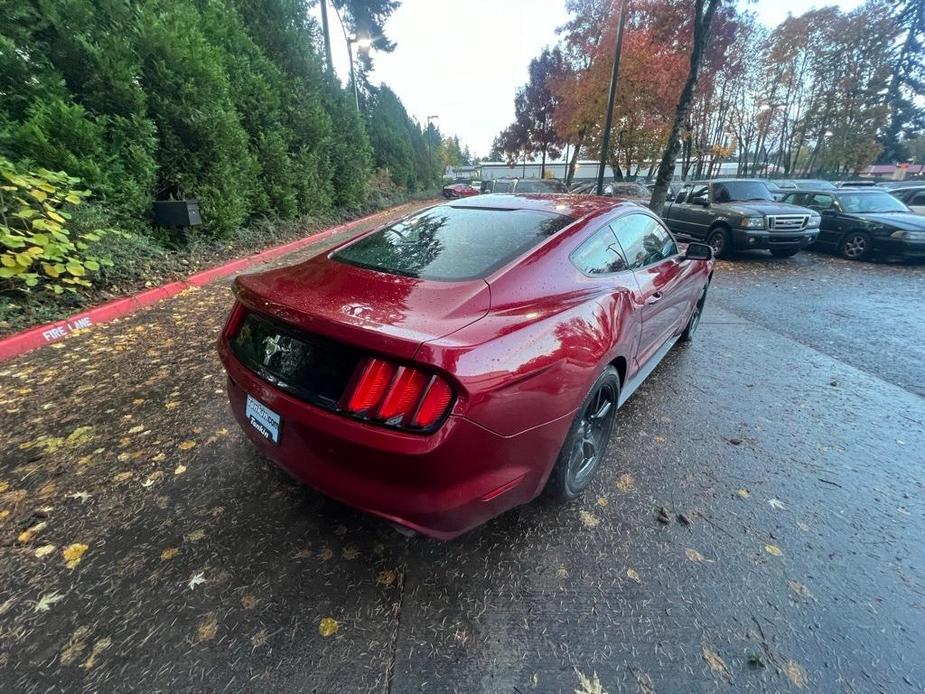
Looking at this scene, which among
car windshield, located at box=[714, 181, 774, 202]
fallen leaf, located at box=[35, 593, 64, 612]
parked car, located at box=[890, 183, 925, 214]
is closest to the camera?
fallen leaf, located at box=[35, 593, 64, 612]

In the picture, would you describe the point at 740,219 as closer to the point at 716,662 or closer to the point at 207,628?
the point at 716,662

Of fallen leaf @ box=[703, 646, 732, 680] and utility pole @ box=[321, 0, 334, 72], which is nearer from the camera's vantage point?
fallen leaf @ box=[703, 646, 732, 680]

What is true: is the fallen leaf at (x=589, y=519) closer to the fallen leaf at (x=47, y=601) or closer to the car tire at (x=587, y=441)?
the car tire at (x=587, y=441)

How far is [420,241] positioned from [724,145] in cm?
4272

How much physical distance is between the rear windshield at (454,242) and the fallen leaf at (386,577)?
1.31 meters

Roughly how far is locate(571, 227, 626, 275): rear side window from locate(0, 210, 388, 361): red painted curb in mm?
4824

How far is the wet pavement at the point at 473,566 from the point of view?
1517 mm

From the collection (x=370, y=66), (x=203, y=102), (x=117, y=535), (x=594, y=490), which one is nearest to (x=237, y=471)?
(x=117, y=535)

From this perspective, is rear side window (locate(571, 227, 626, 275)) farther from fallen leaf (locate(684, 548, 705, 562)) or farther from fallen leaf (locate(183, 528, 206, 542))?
fallen leaf (locate(183, 528, 206, 542))

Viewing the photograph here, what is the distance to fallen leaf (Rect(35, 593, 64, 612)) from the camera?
1685mm

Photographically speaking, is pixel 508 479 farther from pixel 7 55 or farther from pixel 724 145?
pixel 724 145

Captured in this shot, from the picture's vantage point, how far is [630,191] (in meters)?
17.2

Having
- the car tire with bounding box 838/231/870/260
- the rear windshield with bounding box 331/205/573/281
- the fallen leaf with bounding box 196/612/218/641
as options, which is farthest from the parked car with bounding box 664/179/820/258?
the fallen leaf with bounding box 196/612/218/641

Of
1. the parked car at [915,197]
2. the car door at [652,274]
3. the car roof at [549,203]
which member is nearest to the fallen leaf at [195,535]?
the car roof at [549,203]
